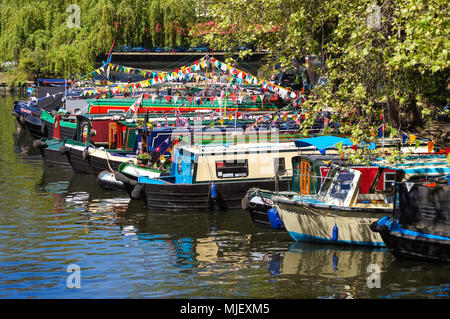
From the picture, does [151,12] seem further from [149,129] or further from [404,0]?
[404,0]

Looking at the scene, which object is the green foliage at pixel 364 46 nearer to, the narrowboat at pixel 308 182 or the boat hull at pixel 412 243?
the narrowboat at pixel 308 182

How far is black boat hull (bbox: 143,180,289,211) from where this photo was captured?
24578 millimetres

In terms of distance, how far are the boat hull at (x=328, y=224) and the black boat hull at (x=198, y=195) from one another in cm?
424

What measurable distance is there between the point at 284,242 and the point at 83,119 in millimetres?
16975

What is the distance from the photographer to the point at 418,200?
17.9 m

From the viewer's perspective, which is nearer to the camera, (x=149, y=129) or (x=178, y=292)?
(x=178, y=292)

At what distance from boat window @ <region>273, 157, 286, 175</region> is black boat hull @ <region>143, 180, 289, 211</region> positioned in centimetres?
50

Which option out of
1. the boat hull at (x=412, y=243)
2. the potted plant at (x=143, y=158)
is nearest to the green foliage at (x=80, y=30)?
the potted plant at (x=143, y=158)

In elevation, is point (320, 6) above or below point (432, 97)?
above

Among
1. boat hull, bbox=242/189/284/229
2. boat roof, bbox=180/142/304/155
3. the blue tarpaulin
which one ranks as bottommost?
boat hull, bbox=242/189/284/229

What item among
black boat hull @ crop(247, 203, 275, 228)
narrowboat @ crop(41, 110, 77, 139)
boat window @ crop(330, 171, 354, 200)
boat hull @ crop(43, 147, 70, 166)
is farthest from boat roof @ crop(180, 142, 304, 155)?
narrowboat @ crop(41, 110, 77, 139)

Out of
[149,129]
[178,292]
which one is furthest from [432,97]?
[178,292]

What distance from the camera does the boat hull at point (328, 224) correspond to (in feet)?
64.0

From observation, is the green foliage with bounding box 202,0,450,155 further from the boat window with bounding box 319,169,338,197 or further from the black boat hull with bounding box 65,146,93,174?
the black boat hull with bounding box 65,146,93,174
